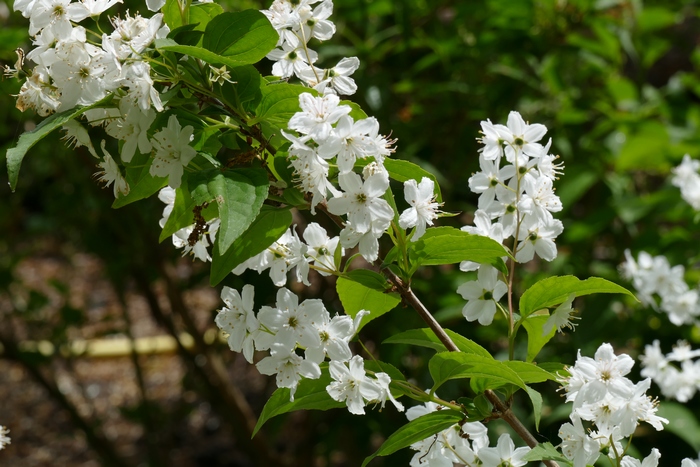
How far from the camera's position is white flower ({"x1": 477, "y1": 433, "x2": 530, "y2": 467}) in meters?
1.11

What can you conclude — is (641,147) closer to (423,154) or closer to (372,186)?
(423,154)

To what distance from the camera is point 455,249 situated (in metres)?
1.04

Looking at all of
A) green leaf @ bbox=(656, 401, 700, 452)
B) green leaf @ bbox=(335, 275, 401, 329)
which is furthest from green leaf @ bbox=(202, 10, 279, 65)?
green leaf @ bbox=(656, 401, 700, 452)

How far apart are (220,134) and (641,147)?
6.25ft

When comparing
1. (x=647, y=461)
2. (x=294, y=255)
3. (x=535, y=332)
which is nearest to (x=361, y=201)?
(x=294, y=255)

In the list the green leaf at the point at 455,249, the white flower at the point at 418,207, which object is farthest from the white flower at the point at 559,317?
the white flower at the point at 418,207

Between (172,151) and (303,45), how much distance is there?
29cm

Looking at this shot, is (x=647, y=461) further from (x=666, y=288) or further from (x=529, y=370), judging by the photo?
(x=666, y=288)

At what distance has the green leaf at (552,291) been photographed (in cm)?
106

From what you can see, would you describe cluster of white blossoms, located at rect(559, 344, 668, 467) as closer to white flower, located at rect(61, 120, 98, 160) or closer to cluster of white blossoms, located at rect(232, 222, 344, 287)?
cluster of white blossoms, located at rect(232, 222, 344, 287)

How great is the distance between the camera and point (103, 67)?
934mm

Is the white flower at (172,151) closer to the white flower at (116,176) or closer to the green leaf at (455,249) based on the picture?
the white flower at (116,176)

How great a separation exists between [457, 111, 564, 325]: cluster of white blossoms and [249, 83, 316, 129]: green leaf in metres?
0.29

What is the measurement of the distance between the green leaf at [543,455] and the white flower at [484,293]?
195 millimetres
